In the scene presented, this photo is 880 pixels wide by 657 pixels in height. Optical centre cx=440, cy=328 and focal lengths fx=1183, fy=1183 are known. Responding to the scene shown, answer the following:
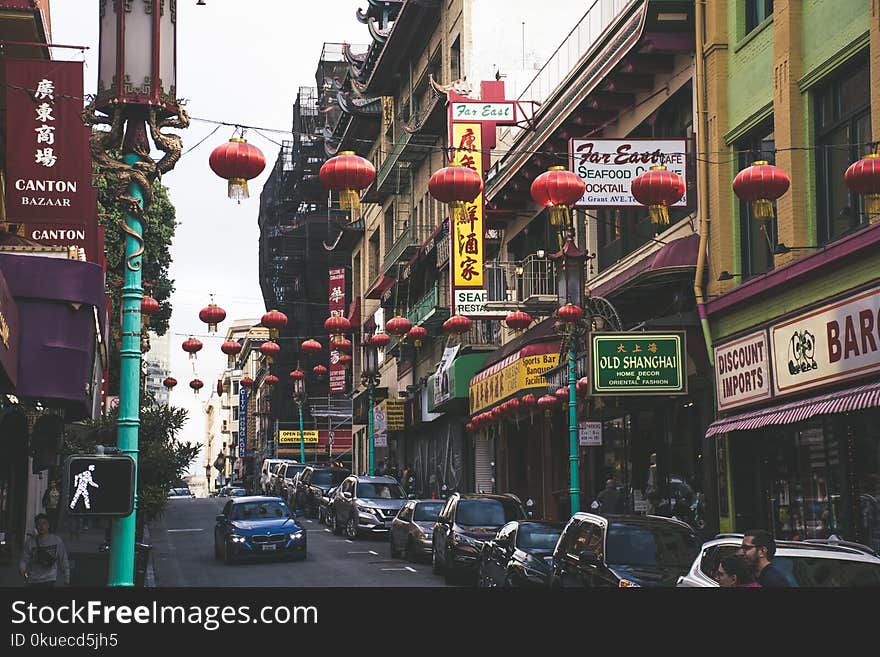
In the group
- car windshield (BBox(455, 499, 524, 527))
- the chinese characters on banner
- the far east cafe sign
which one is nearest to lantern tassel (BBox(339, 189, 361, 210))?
car windshield (BBox(455, 499, 524, 527))

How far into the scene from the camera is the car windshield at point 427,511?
2800cm

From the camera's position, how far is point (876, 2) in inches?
674

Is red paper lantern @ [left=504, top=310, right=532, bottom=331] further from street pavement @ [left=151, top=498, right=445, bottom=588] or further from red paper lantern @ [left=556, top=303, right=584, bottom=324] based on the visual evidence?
red paper lantern @ [left=556, top=303, right=584, bottom=324]

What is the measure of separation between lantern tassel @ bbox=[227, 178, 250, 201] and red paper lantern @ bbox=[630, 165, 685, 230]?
24.5 ft

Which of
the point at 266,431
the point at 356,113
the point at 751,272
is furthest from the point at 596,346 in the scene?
the point at 266,431

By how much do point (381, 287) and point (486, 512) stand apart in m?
37.5

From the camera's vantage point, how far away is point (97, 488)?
8328mm

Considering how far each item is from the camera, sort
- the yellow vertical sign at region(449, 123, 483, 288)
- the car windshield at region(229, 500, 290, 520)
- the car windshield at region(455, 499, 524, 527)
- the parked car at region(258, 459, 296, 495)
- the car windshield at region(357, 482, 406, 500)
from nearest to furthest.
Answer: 1. the car windshield at region(455, 499, 524, 527)
2. the car windshield at region(229, 500, 290, 520)
3. the yellow vertical sign at region(449, 123, 483, 288)
4. the car windshield at region(357, 482, 406, 500)
5. the parked car at region(258, 459, 296, 495)

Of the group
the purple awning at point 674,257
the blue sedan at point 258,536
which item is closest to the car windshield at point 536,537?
the purple awning at point 674,257

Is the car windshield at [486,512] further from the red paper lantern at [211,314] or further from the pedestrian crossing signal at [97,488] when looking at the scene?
the pedestrian crossing signal at [97,488]

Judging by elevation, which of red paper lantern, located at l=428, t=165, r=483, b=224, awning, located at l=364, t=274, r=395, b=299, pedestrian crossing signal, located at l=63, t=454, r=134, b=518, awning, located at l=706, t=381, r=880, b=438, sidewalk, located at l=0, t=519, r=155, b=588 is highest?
awning, located at l=364, t=274, r=395, b=299

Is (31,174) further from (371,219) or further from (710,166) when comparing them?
(371,219)

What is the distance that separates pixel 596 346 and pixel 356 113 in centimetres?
4310

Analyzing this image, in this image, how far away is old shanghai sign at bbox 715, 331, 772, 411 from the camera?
20.1m
